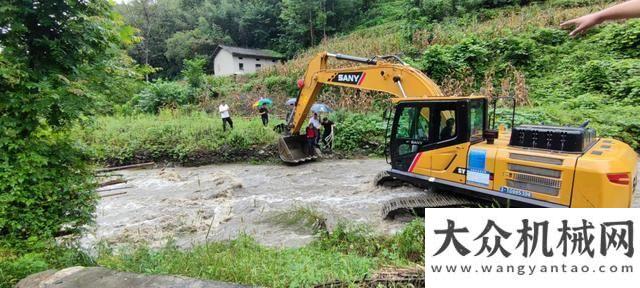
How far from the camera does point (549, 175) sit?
4723mm

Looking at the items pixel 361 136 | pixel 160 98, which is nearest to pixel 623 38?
pixel 361 136

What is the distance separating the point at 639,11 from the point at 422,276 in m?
1.91

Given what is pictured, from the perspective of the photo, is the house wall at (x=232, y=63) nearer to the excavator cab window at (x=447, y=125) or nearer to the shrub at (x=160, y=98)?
the shrub at (x=160, y=98)

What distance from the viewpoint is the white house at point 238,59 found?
34.9 metres

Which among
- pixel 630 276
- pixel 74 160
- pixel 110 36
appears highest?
→ pixel 110 36

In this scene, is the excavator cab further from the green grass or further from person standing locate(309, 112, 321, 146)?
the green grass

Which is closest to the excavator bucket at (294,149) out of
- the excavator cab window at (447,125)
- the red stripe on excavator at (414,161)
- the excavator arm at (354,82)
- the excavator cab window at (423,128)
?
the excavator arm at (354,82)

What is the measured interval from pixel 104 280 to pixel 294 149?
8.26 meters

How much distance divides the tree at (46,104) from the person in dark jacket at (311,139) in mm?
6948

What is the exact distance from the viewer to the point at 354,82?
314 inches

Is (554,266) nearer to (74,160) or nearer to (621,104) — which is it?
(74,160)

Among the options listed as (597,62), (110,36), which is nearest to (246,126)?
(110,36)

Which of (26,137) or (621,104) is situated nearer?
(26,137)

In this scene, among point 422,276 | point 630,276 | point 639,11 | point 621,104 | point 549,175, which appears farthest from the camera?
point 621,104
